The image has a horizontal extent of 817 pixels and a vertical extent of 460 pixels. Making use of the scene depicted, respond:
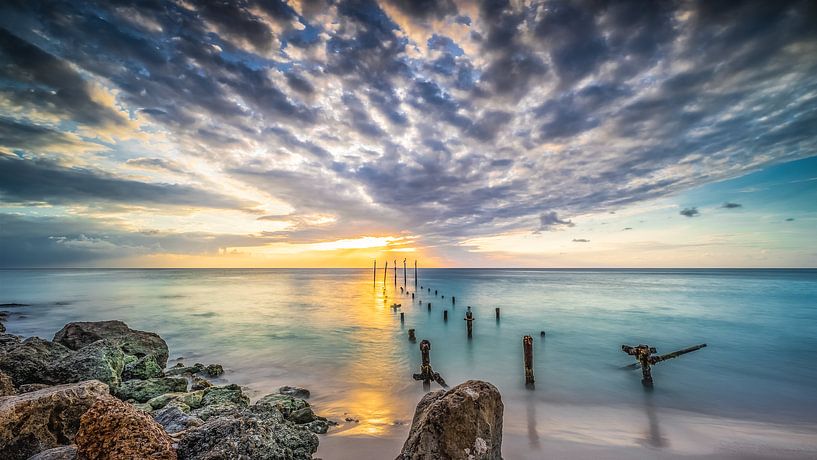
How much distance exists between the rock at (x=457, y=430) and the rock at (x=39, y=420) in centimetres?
472

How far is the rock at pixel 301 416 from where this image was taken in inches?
352

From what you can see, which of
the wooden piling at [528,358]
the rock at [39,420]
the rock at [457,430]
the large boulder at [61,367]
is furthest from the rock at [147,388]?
the wooden piling at [528,358]

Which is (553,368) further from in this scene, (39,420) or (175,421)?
(39,420)

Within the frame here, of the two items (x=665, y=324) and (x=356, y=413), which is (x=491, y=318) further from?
(x=356, y=413)

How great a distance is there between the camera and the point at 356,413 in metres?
10.7

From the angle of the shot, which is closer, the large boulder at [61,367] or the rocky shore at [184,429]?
the rocky shore at [184,429]

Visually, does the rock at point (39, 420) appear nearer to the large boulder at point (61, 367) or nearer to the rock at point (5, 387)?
the rock at point (5, 387)

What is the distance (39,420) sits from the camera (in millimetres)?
5570

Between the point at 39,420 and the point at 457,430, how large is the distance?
21.9ft

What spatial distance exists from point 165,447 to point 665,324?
3664 centimetres

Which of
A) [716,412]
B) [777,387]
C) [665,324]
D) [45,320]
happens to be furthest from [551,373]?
[45,320]

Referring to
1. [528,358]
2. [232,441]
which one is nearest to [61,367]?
[232,441]

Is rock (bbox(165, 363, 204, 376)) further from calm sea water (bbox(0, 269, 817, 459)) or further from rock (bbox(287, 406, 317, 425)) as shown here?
rock (bbox(287, 406, 317, 425))

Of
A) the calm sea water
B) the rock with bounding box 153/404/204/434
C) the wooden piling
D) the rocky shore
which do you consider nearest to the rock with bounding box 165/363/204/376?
the calm sea water
